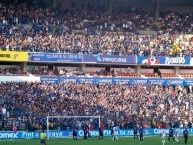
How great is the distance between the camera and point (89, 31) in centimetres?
7588

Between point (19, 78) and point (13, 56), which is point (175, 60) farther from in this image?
point (13, 56)

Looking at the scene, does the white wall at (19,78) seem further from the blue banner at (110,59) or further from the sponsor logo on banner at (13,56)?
the blue banner at (110,59)

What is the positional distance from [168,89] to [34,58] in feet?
53.8

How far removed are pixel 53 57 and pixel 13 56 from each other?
484 cm

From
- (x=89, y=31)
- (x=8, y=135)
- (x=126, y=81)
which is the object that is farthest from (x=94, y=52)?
(x=8, y=135)

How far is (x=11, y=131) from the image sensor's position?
55188 mm

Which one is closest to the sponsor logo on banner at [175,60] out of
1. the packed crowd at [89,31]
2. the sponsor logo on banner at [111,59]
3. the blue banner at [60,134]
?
the packed crowd at [89,31]

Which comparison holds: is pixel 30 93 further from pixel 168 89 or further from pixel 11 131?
pixel 168 89

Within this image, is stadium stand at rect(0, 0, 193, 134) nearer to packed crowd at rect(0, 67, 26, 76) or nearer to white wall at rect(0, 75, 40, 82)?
packed crowd at rect(0, 67, 26, 76)

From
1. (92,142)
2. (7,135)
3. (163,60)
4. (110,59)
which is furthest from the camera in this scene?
(163,60)

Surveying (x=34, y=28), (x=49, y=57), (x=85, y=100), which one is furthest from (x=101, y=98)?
(x=34, y=28)

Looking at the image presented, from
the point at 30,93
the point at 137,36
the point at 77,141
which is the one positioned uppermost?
the point at 137,36

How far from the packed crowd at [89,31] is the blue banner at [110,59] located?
0.58 m

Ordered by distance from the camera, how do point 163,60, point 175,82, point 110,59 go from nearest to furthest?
point 110,59
point 175,82
point 163,60
